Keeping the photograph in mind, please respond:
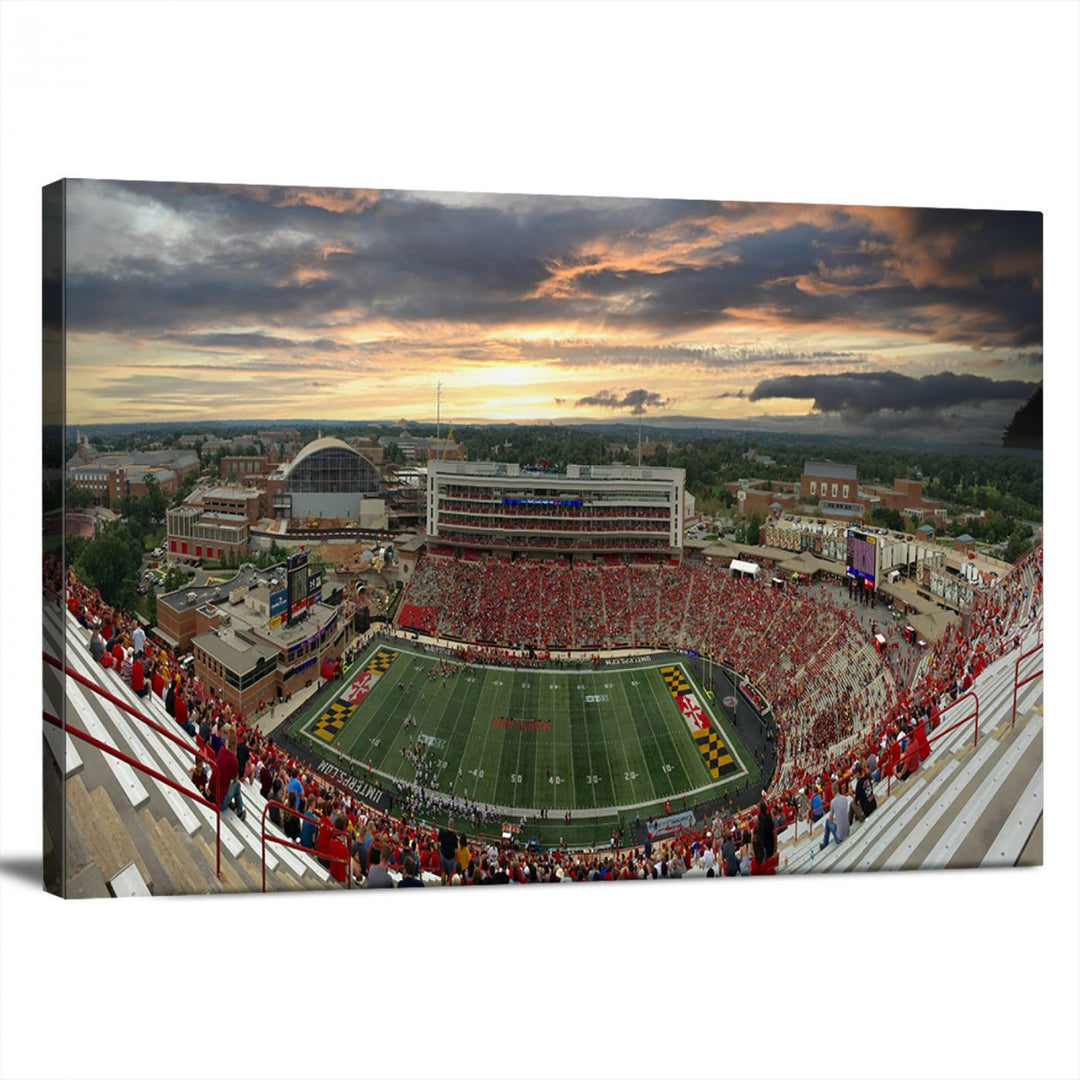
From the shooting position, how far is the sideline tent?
28.0ft

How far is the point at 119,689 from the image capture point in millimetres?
6770

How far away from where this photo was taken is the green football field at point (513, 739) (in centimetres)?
741

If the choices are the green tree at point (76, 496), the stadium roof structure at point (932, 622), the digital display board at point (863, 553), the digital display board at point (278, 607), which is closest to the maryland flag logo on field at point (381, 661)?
the digital display board at point (278, 607)

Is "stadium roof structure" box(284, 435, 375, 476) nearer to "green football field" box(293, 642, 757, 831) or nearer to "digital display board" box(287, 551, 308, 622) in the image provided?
"digital display board" box(287, 551, 308, 622)

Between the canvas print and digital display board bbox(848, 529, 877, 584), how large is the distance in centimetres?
3

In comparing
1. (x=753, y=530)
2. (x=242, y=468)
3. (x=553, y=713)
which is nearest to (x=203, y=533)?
(x=242, y=468)

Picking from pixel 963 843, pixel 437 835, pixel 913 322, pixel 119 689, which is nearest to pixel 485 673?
pixel 437 835

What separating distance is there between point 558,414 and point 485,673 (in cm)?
264

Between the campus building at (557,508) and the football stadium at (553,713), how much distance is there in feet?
0.08

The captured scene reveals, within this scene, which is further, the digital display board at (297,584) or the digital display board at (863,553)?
the digital display board at (863,553)

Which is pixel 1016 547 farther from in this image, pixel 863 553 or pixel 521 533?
pixel 521 533

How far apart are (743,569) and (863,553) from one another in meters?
1.19

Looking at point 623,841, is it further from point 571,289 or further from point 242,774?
point 571,289

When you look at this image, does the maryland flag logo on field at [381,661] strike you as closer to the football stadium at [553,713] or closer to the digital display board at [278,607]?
the football stadium at [553,713]
